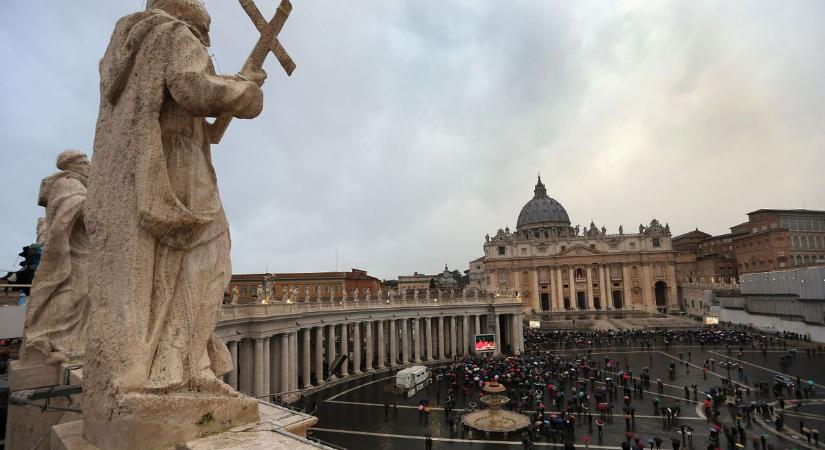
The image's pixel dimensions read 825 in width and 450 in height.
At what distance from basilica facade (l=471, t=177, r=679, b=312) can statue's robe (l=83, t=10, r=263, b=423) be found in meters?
106

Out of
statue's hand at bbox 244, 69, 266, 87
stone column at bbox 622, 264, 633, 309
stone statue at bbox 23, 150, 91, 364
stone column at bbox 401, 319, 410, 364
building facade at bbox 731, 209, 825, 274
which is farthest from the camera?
stone column at bbox 622, 264, 633, 309

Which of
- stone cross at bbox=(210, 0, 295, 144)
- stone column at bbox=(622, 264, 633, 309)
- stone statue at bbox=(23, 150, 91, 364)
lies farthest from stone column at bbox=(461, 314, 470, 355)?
stone column at bbox=(622, 264, 633, 309)

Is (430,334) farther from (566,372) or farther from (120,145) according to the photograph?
(120,145)

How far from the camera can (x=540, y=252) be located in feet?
380

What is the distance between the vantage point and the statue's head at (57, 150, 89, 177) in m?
9.22

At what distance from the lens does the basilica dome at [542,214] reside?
13488 cm

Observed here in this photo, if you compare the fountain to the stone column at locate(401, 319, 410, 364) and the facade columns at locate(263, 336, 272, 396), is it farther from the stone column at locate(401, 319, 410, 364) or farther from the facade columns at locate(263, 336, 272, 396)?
the stone column at locate(401, 319, 410, 364)

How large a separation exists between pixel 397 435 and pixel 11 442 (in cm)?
2092

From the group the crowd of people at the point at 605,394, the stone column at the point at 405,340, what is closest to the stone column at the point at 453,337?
the crowd of people at the point at 605,394

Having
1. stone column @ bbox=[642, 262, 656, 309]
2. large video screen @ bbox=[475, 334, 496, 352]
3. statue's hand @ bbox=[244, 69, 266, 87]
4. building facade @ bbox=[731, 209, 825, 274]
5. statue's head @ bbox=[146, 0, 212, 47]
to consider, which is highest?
building facade @ bbox=[731, 209, 825, 274]

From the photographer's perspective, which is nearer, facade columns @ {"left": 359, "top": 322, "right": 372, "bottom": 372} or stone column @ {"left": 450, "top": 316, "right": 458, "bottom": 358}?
facade columns @ {"left": 359, "top": 322, "right": 372, "bottom": 372}

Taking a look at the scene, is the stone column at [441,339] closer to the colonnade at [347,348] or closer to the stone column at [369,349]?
the colonnade at [347,348]

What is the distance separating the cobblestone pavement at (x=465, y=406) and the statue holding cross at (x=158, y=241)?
21074mm

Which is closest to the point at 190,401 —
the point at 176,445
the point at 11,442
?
the point at 176,445
